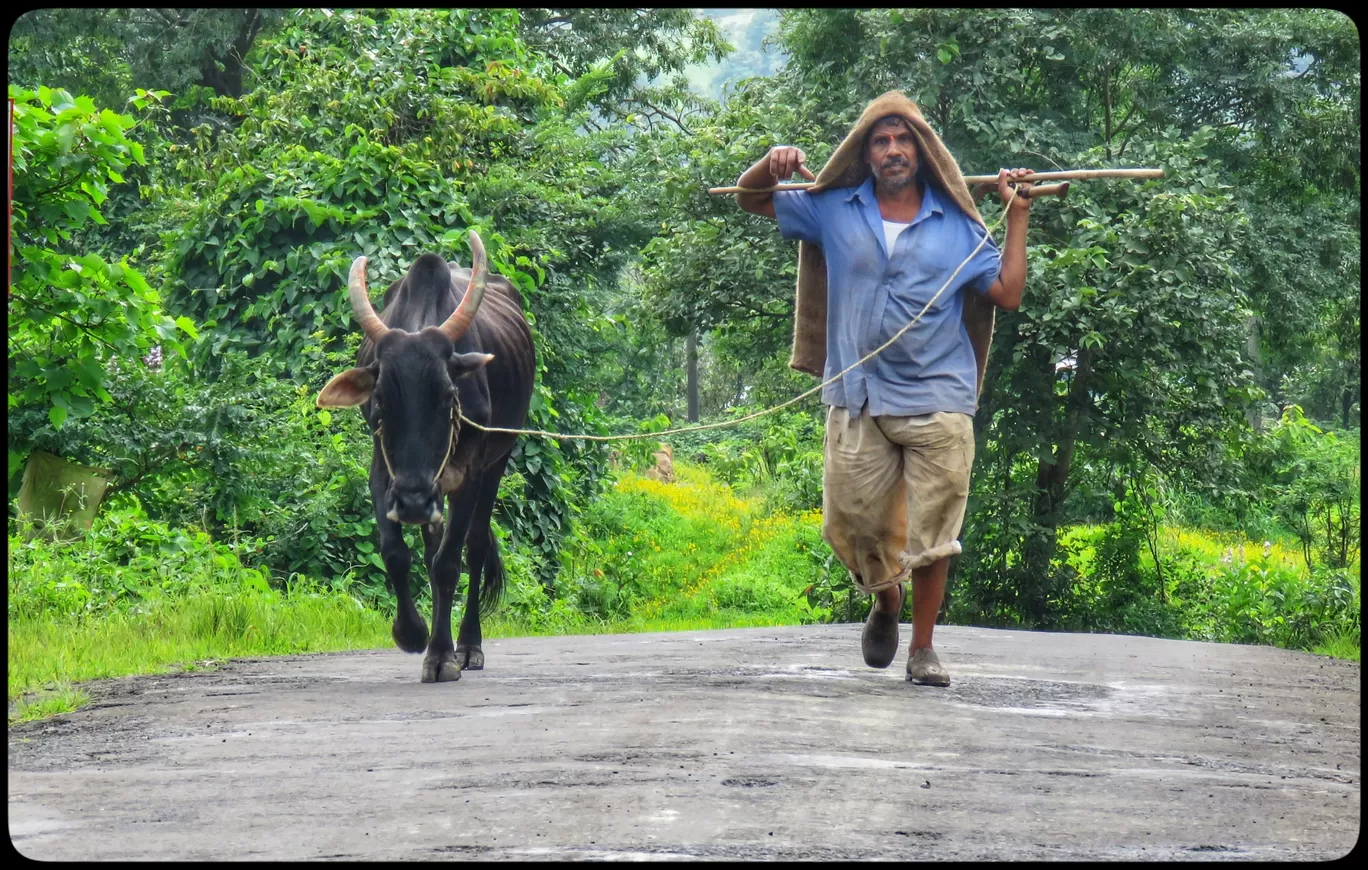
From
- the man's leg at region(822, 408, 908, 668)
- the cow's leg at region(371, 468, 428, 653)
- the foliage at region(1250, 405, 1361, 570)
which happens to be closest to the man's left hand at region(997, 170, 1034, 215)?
the man's leg at region(822, 408, 908, 668)

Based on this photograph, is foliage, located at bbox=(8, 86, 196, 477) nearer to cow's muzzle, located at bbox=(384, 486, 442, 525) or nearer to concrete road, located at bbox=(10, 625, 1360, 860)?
concrete road, located at bbox=(10, 625, 1360, 860)

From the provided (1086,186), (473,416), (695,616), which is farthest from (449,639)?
(695,616)

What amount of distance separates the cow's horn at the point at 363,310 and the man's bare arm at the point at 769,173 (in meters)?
1.61

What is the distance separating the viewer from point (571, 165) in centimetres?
1809

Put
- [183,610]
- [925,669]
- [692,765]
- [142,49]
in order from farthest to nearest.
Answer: [142,49] → [183,610] → [925,669] → [692,765]

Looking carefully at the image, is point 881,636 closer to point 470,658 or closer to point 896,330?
point 896,330

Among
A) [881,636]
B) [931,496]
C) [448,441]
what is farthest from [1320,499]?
[448,441]

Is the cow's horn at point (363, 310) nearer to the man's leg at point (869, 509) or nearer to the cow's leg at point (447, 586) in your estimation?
the cow's leg at point (447, 586)

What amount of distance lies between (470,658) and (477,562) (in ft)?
1.77

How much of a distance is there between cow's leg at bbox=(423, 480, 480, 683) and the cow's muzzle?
680 mm

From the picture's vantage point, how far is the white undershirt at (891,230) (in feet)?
23.5

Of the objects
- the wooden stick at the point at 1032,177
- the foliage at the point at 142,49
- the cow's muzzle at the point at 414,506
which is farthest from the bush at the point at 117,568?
the foliage at the point at 142,49

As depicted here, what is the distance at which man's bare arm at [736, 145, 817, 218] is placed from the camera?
7.17 meters

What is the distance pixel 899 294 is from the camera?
7.09m
